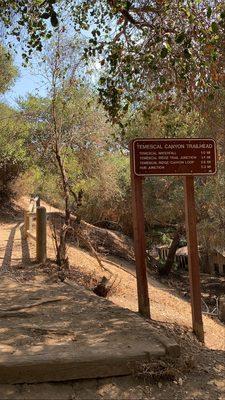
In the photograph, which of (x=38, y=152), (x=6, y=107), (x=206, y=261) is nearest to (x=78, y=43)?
(x=38, y=152)

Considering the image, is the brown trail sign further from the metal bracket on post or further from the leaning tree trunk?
the leaning tree trunk

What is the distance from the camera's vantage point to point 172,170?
661 centimetres

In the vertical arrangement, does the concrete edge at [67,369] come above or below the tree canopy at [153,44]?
below

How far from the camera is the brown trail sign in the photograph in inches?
257

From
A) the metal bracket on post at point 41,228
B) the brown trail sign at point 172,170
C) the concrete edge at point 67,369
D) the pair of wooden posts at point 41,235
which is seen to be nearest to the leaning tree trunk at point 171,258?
the pair of wooden posts at point 41,235

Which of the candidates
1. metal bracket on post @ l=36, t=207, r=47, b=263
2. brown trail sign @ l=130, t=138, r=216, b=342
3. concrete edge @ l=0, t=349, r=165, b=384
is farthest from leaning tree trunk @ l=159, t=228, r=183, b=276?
concrete edge @ l=0, t=349, r=165, b=384

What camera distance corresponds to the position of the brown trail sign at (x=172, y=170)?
6.52 m

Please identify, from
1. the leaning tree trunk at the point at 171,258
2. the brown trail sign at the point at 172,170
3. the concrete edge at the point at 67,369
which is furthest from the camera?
the leaning tree trunk at the point at 171,258

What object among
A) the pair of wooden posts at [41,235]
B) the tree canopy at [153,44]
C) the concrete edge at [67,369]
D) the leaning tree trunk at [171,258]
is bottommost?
the leaning tree trunk at [171,258]

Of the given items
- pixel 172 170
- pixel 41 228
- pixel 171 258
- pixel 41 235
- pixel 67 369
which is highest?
pixel 172 170

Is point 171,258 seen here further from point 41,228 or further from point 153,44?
point 153,44

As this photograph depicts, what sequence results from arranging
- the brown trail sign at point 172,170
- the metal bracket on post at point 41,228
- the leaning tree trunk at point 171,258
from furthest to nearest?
the leaning tree trunk at point 171,258 → the metal bracket on post at point 41,228 → the brown trail sign at point 172,170

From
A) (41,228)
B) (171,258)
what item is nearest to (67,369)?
(41,228)

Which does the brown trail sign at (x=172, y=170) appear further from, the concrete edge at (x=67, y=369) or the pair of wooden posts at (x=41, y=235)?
the pair of wooden posts at (x=41, y=235)
